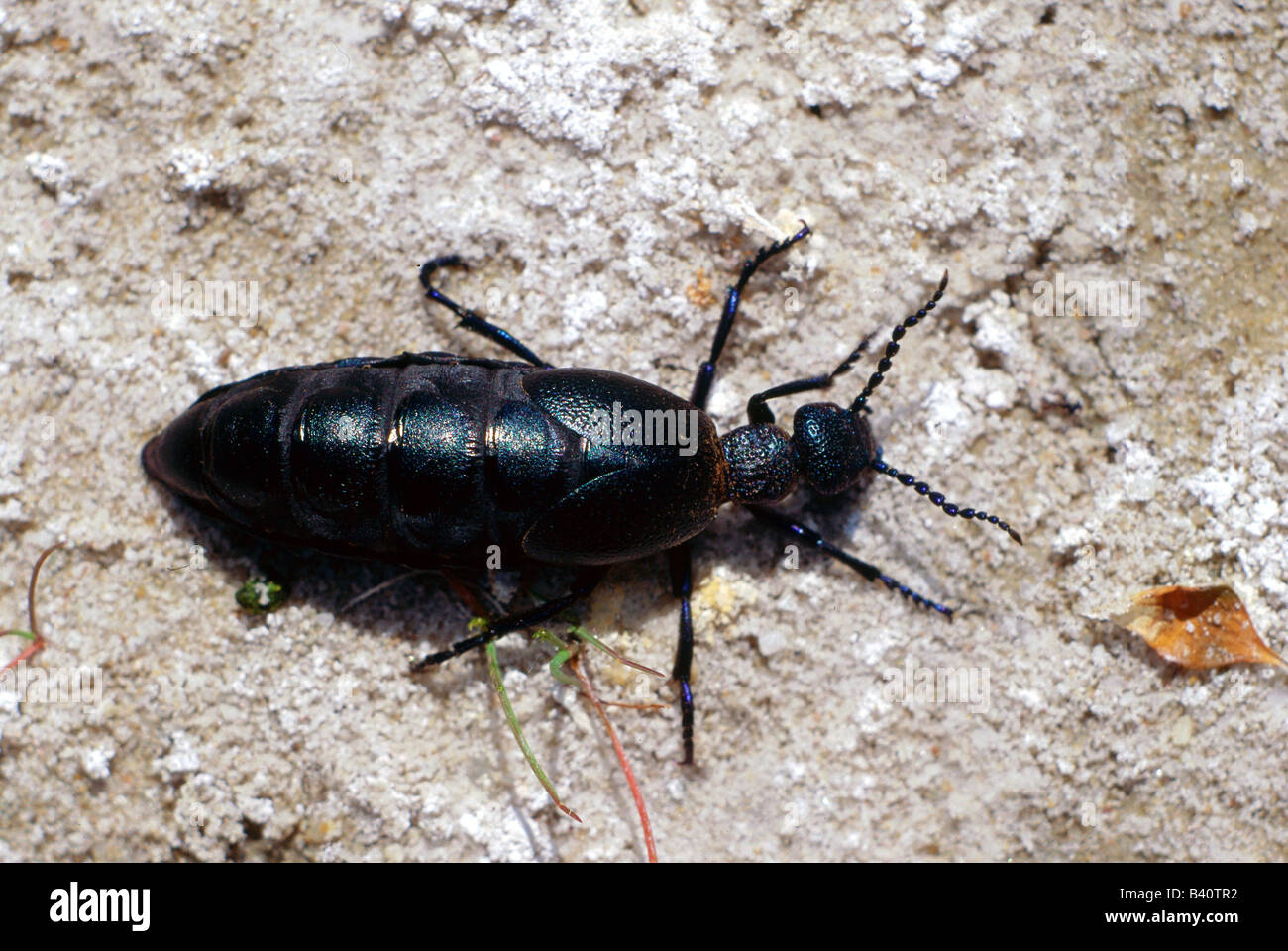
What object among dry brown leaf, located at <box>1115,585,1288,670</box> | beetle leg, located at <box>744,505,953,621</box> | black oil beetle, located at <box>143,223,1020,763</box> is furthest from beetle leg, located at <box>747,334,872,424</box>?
dry brown leaf, located at <box>1115,585,1288,670</box>

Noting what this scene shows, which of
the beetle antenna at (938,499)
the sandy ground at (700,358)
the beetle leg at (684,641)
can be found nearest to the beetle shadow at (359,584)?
the sandy ground at (700,358)

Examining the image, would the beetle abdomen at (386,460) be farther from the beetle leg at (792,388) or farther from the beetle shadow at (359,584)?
the beetle leg at (792,388)

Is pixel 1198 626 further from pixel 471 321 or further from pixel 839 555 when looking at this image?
pixel 471 321

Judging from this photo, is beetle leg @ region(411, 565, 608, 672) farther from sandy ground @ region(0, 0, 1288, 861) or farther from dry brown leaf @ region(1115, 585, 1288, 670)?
dry brown leaf @ region(1115, 585, 1288, 670)

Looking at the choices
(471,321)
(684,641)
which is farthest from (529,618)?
(471,321)

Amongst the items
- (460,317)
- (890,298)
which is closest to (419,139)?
(460,317)

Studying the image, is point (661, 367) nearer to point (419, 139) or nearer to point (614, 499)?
point (614, 499)
